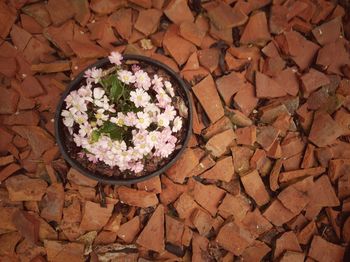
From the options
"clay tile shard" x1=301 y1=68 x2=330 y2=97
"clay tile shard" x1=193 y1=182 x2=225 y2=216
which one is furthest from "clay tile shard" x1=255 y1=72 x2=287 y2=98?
"clay tile shard" x1=193 y1=182 x2=225 y2=216

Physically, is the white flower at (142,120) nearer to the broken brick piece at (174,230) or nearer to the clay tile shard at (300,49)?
the broken brick piece at (174,230)

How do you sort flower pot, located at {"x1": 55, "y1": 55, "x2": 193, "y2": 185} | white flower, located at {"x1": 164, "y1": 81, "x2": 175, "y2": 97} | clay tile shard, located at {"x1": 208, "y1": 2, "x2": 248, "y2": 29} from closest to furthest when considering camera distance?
white flower, located at {"x1": 164, "y1": 81, "x2": 175, "y2": 97} < flower pot, located at {"x1": 55, "y1": 55, "x2": 193, "y2": 185} < clay tile shard, located at {"x1": 208, "y1": 2, "x2": 248, "y2": 29}

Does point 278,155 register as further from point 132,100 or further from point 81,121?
point 81,121

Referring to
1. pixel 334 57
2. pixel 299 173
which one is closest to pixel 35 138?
pixel 299 173

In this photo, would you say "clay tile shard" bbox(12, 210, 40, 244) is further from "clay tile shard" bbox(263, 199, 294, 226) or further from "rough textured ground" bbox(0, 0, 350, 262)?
"clay tile shard" bbox(263, 199, 294, 226)

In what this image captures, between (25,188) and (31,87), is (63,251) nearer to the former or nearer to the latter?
(25,188)

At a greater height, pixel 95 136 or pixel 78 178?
pixel 95 136

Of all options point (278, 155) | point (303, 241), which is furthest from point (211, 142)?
point (303, 241)
